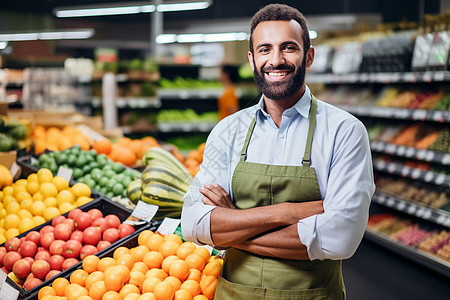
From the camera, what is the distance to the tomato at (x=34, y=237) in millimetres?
2322

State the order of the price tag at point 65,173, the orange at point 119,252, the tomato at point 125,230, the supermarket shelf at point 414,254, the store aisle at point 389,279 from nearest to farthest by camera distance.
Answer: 1. the orange at point 119,252
2. the tomato at point 125,230
3. the price tag at point 65,173
4. the store aisle at point 389,279
5. the supermarket shelf at point 414,254

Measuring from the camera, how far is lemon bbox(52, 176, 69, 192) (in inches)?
111

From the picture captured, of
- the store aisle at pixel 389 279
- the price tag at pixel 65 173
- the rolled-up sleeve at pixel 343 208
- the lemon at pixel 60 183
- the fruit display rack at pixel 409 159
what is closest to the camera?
the rolled-up sleeve at pixel 343 208

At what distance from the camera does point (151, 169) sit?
2.61m

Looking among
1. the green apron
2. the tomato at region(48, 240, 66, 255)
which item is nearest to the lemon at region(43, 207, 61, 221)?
the tomato at region(48, 240, 66, 255)

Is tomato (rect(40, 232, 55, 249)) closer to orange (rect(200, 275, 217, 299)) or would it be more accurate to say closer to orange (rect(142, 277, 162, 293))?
orange (rect(142, 277, 162, 293))

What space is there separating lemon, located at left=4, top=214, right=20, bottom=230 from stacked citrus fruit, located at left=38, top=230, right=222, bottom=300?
75 cm

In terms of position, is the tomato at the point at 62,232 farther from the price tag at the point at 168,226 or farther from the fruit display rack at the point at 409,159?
the fruit display rack at the point at 409,159

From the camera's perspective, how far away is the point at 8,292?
6.38 feet

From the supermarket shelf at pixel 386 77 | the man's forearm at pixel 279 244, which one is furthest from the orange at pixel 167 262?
the supermarket shelf at pixel 386 77

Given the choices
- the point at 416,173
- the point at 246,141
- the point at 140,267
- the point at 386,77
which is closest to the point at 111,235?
the point at 140,267

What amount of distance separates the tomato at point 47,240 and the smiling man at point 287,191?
3.44 feet

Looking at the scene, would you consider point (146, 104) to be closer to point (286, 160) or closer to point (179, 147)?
point (179, 147)

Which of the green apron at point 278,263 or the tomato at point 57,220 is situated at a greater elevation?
the green apron at point 278,263
